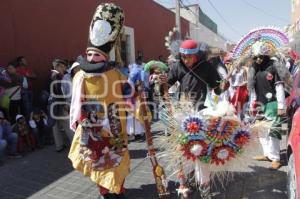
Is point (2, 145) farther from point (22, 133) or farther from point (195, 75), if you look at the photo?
point (195, 75)

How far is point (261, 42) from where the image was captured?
536cm

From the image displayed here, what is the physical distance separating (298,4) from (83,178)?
3998 centimetres

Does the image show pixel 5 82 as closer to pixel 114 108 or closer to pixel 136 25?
pixel 114 108

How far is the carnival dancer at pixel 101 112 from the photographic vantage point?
13.0ft

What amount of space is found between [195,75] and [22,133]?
3854 mm

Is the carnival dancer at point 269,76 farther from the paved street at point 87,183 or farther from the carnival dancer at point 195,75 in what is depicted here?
the carnival dancer at point 195,75

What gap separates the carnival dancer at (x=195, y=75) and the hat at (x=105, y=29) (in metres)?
0.83

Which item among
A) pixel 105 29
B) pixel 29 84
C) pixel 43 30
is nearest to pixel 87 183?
pixel 105 29

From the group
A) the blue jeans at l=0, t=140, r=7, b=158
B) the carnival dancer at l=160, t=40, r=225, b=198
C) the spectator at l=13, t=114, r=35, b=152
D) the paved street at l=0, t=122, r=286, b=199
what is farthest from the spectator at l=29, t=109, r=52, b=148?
the carnival dancer at l=160, t=40, r=225, b=198

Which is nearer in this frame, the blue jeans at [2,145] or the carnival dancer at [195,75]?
the carnival dancer at [195,75]

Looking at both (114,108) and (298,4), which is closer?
(114,108)

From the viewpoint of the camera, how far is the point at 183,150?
4039 mm

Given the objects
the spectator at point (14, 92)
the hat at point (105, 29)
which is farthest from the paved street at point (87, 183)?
the hat at point (105, 29)

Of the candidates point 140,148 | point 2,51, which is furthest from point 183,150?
point 2,51
